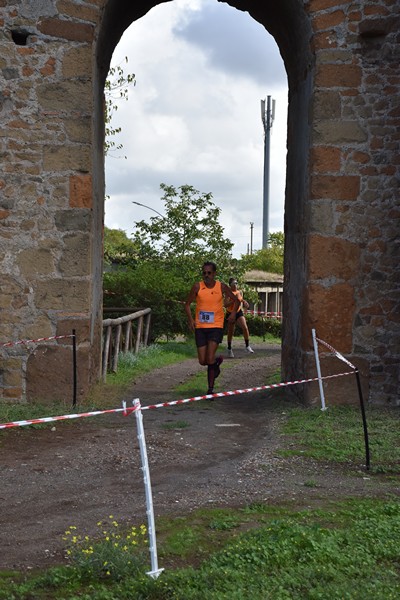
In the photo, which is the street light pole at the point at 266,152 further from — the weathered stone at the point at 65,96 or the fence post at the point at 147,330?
the weathered stone at the point at 65,96

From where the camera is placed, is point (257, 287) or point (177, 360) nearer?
point (177, 360)

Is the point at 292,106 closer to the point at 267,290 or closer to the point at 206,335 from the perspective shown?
the point at 206,335

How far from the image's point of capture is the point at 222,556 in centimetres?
405

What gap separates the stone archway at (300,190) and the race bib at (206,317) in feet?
3.29

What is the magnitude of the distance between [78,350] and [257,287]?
23.1 meters

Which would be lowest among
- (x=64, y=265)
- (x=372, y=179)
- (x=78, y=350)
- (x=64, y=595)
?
(x=64, y=595)

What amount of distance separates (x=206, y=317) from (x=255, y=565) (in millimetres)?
5970

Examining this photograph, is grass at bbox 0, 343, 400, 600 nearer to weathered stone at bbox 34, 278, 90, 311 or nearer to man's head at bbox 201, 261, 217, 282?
weathered stone at bbox 34, 278, 90, 311

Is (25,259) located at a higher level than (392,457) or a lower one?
higher

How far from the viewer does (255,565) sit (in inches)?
155

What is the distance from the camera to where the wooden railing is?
40.1 ft

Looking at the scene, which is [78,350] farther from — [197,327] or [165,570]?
[165,570]

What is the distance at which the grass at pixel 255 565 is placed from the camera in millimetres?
3629

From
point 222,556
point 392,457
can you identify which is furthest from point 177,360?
point 222,556
